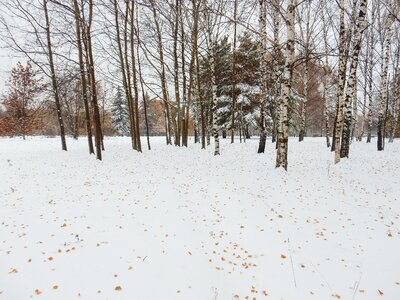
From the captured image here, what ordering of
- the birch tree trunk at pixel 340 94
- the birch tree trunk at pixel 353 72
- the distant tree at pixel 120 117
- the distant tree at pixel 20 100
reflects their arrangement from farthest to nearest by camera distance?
the distant tree at pixel 120 117
the distant tree at pixel 20 100
the birch tree trunk at pixel 340 94
the birch tree trunk at pixel 353 72

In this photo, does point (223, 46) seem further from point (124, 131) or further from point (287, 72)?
point (124, 131)

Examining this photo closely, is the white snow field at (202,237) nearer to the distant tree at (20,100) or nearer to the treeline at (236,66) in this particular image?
the treeline at (236,66)

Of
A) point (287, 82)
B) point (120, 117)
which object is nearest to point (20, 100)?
point (120, 117)

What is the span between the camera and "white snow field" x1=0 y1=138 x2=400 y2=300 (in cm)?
361

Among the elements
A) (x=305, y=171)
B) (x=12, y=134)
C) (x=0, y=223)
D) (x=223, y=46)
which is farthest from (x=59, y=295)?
(x=12, y=134)

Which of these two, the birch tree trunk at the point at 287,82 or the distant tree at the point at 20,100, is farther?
the distant tree at the point at 20,100

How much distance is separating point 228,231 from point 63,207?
4.16 m

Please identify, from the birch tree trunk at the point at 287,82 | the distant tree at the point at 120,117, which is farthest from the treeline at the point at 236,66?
the distant tree at the point at 120,117

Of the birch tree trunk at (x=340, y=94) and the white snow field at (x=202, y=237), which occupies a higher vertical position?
the birch tree trunk at (x=340, y=94)

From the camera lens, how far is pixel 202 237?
4.98 m

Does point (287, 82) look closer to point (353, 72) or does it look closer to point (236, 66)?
point (353, 72)

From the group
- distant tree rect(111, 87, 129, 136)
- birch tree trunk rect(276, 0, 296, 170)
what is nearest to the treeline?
birch tree trunk rect(276, 0, 296, 170)

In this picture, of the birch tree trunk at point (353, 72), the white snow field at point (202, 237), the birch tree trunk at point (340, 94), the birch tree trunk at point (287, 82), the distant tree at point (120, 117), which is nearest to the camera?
the white snow field at point (202, 237)

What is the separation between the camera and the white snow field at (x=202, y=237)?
11.8 feet
